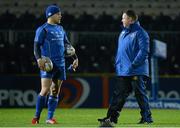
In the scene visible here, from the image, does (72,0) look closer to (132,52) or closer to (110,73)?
(110,73)

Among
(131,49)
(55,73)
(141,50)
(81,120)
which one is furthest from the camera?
(81,120)

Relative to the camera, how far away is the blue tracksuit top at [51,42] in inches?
463

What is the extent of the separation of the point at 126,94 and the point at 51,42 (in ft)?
5.75

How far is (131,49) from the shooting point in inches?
451

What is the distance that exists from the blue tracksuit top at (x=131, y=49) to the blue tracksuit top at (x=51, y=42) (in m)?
1.19

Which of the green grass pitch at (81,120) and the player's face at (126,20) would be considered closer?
the green grass pitch at (81,120)

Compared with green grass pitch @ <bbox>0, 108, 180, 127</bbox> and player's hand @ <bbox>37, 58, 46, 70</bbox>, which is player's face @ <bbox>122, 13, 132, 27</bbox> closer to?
player's hand @ <bbox>37, 58, 46, 70</bbox>

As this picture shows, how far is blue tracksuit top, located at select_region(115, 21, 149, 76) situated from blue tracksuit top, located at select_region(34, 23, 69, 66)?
1.19 meters

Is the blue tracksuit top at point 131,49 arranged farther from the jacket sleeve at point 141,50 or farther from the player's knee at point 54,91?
the player's knee at point 54,91

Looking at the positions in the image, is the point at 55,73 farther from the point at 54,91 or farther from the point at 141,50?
the point at 141,50

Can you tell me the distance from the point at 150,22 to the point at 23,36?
501 centimetres

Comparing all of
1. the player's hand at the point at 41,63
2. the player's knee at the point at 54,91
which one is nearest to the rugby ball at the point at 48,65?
the player's hand at the point at 41,63

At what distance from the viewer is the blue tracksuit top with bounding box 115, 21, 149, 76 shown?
11.3m

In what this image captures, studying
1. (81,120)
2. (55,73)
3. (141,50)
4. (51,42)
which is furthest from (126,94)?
(81,120)
